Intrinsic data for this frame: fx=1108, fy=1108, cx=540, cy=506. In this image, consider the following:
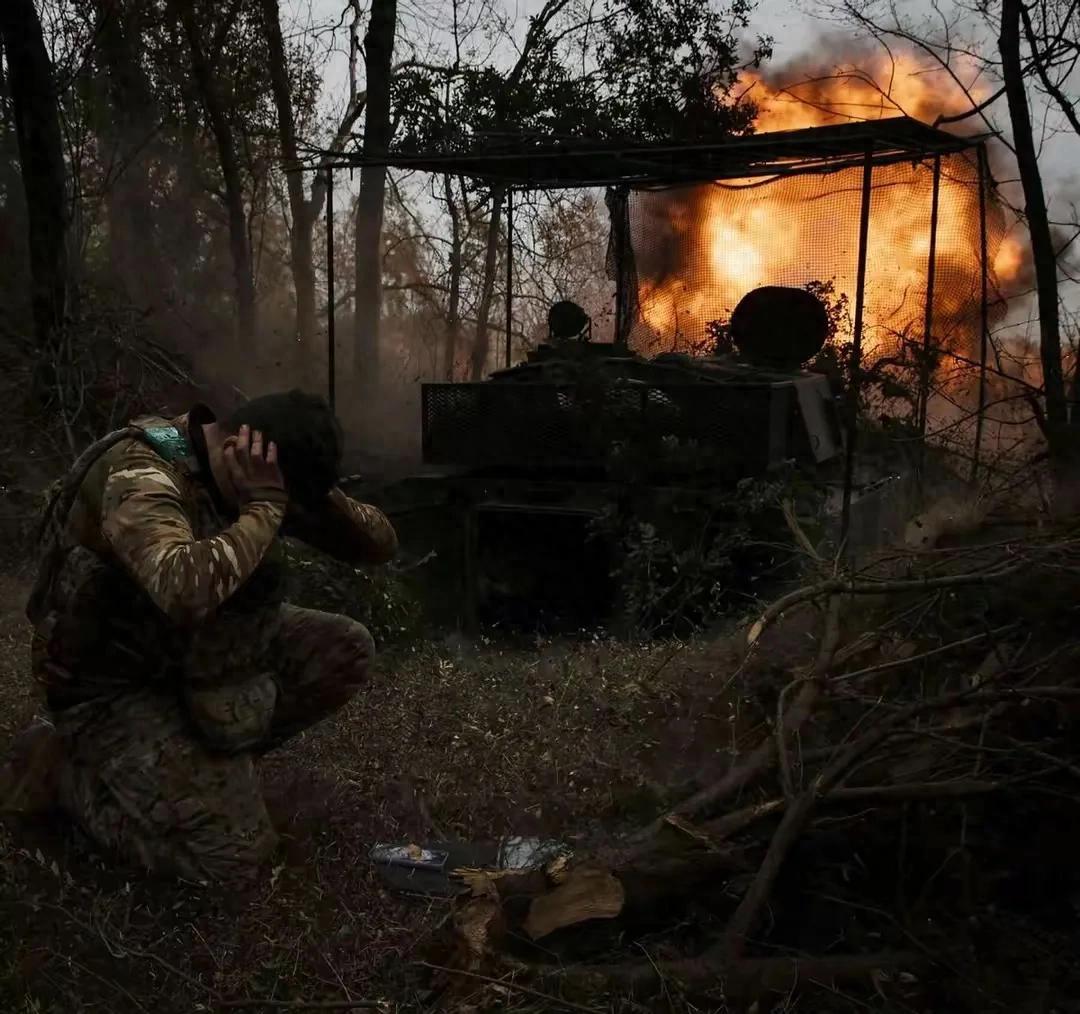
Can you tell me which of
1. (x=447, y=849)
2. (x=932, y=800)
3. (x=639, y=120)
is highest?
(x=639, y=120)

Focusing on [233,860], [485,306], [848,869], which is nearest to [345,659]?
[233,860]

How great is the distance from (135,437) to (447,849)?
155cm

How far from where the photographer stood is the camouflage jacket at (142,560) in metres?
2.78

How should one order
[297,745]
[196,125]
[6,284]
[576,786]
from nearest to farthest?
[576,786]
[297,745]
[6,284]
[196,125]

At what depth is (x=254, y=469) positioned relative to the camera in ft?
9.89

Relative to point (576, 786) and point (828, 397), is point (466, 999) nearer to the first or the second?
point (576, 786)

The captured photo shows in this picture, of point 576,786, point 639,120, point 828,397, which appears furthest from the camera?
point 639,120

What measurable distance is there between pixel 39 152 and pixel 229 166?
6.11 meters

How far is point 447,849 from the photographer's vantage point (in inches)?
135

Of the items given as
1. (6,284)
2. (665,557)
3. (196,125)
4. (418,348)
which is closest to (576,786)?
(665,557)

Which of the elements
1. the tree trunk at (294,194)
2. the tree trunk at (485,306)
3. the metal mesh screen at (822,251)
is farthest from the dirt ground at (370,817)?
the tree trunk at (294,194)

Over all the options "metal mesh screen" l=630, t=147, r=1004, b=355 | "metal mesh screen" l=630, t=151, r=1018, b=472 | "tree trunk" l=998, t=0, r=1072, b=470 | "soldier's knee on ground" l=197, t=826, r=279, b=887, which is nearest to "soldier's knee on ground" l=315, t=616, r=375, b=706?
"soldier's knee on ground" l=197, t=826, r=279, b=887

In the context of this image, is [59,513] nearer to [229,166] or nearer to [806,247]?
[806,247]

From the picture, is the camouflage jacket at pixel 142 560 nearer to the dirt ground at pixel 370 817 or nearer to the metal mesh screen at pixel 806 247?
the dirt ground at pixel 370 817
